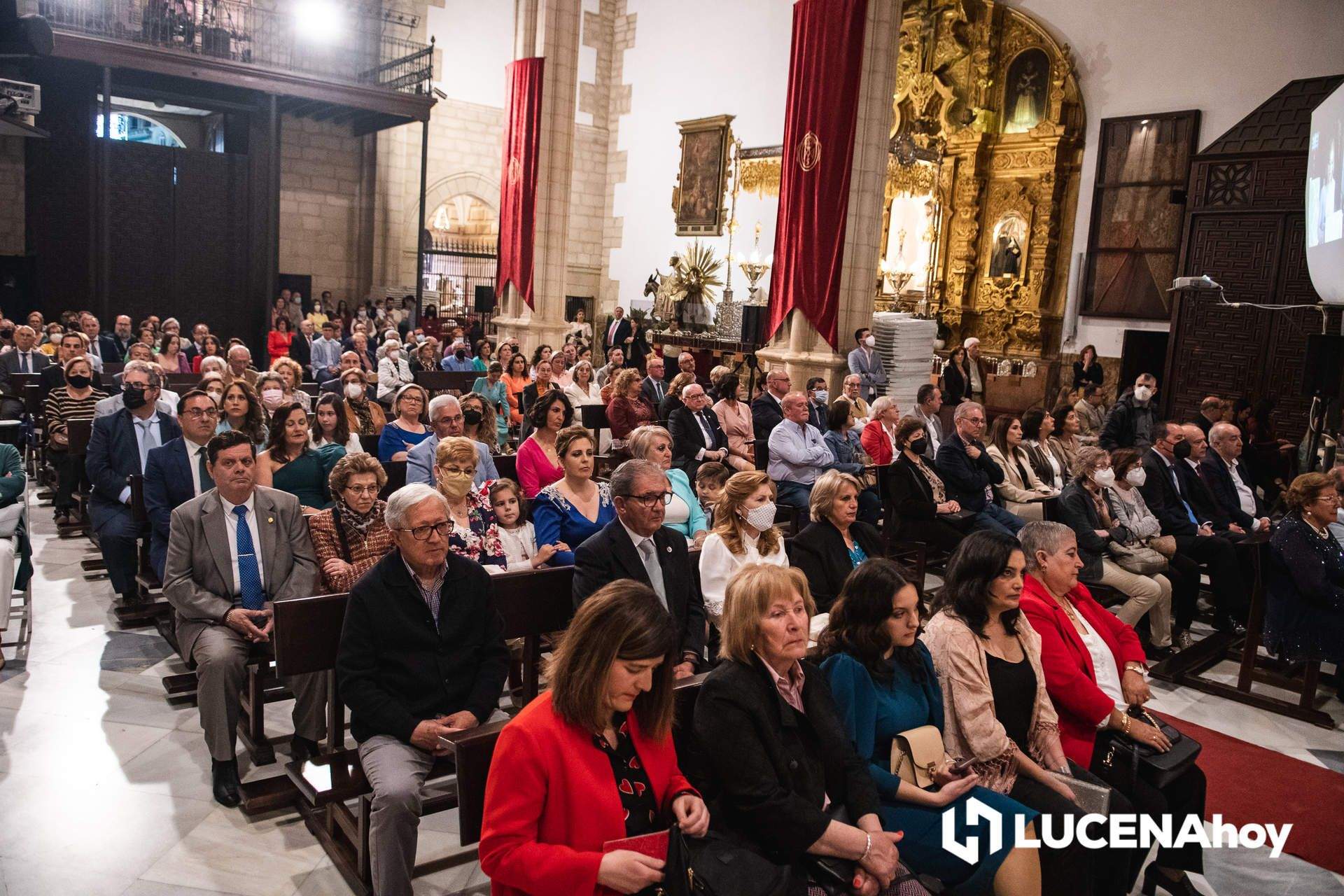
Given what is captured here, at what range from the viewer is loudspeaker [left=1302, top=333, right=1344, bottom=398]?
7.79 m

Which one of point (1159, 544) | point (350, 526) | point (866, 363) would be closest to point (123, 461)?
point (350, 526)

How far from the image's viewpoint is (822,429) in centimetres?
819

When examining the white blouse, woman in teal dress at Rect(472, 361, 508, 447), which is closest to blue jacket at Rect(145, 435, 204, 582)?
the white blouse

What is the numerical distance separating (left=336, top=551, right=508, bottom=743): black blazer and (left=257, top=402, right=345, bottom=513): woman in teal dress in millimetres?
1996

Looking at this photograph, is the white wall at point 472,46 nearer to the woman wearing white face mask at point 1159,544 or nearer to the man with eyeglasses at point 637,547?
the woman wearing white face mask at point 1159,544

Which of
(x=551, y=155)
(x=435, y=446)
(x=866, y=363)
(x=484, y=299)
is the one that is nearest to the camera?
(x=435, y=446)

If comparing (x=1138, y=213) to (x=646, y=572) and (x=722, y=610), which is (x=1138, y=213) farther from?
(x=722, y=610)

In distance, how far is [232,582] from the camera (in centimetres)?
390

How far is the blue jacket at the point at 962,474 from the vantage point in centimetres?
656

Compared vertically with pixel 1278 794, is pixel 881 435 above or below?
above

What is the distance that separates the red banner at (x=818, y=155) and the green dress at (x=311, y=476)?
6615 mm

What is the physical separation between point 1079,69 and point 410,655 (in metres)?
14.0

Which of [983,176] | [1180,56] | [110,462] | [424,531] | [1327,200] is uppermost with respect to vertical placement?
[1180,56]

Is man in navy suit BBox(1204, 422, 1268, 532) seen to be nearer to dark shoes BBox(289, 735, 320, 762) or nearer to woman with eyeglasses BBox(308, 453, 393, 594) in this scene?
woman with eyeglasses BBox(308, 453, 393, 594)
